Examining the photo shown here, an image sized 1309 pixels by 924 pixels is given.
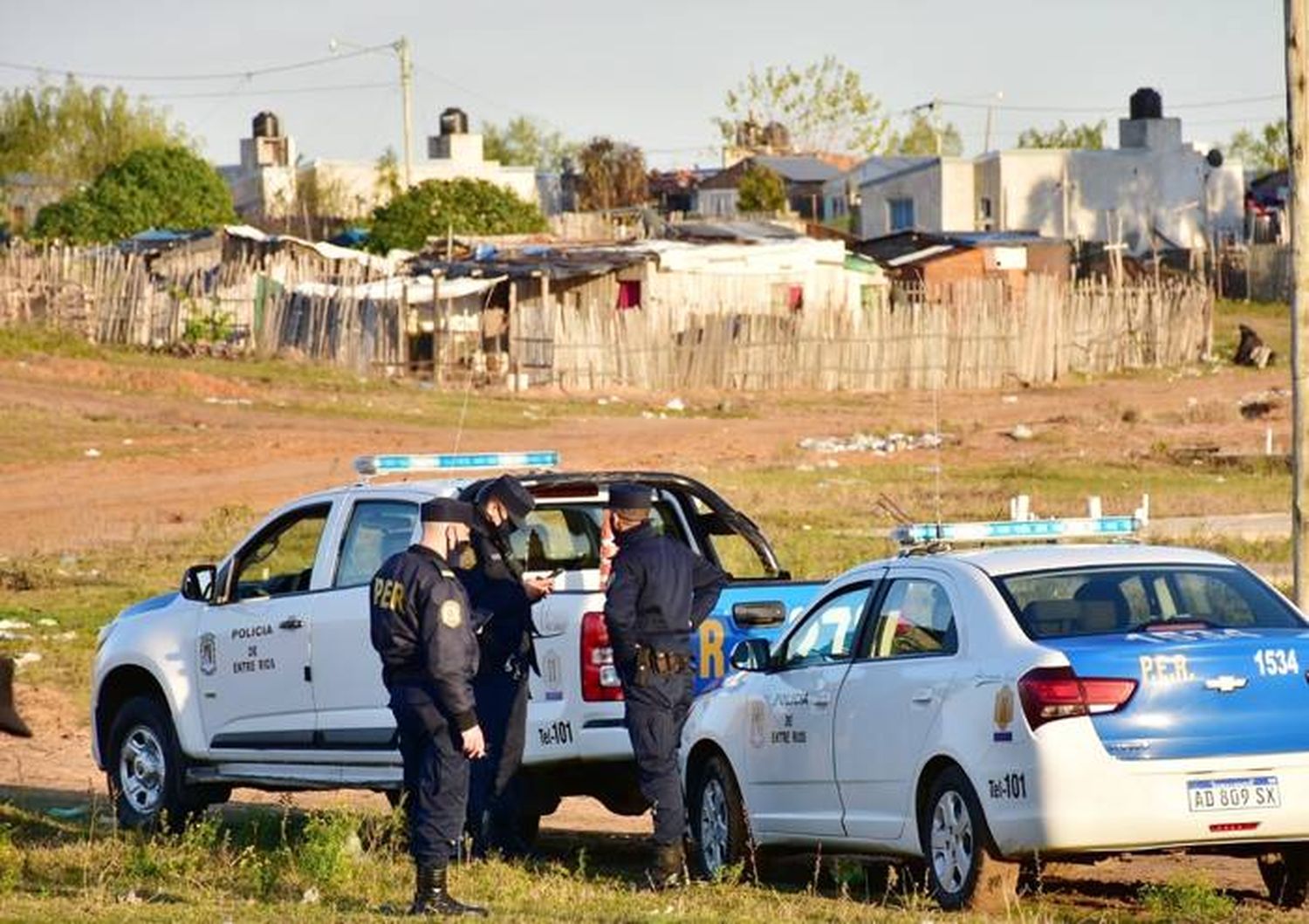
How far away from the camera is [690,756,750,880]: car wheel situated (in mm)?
11906

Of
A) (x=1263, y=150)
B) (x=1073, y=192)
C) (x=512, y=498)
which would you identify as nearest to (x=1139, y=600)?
(x=512, y=498)

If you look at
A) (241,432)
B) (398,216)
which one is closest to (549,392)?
(241,432)

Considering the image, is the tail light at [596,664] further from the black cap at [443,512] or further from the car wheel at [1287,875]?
the car wheel at [1287,875]

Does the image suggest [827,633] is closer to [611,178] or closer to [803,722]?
[803,722]

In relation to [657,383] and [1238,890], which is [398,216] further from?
[1238,890]

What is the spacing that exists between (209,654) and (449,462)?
1736 millimetres

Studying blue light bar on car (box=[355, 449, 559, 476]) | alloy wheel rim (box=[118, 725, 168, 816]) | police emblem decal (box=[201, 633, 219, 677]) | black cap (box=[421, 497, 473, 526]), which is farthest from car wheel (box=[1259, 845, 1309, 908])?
alloy wheel rim (box=[118, 725, 168, 816])

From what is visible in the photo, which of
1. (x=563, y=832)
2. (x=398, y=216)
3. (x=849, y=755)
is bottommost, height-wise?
(x=563, y=832)

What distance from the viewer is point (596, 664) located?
12.4 m

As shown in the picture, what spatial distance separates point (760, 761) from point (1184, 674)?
2.50 metres

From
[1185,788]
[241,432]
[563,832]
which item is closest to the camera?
[1185,788]

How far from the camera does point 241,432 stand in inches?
1647

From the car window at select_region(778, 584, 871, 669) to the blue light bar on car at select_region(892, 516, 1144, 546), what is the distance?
298 millimetres

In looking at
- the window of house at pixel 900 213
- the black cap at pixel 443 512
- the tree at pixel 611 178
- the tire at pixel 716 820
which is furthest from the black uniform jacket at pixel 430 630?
the tree at pixel 611 178
